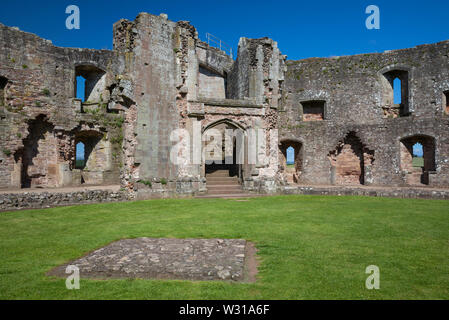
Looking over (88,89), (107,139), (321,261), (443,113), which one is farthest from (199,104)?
(443,113)

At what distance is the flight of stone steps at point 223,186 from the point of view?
15.8m

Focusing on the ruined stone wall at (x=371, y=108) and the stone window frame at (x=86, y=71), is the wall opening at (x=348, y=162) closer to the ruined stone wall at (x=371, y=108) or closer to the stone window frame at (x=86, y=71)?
the ruined stone wall at (x=371, y=108)

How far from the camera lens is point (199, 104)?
53.0 feet

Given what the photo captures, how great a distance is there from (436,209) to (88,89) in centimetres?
1993

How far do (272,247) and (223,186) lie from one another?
12.0 meters

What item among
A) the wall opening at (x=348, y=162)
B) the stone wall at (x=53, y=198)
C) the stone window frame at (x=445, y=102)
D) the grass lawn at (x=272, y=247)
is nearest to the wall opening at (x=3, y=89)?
the stone wall at (x=53, y=198)

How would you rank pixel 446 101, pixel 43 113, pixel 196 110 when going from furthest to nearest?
1. pixel 446 101
2. pixel 43 113
3. pixel 196 110

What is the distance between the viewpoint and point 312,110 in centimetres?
2358

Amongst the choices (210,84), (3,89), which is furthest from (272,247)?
(210,84)

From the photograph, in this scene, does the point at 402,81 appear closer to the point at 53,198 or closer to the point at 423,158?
the point at 423,158

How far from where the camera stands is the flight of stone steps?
1580 cm

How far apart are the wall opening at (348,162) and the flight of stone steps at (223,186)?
25.6 ft
